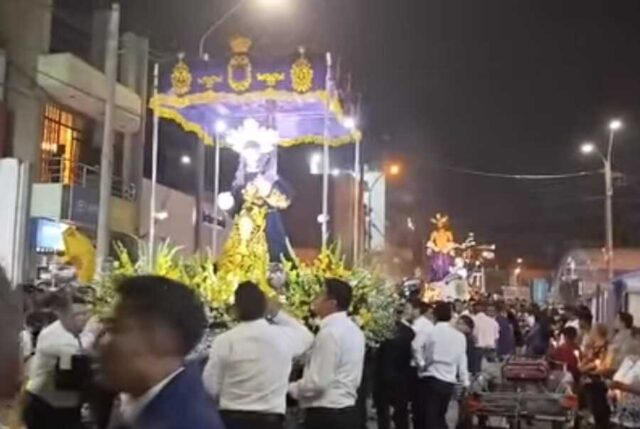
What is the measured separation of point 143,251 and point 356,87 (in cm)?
672

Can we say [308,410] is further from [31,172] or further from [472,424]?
[31,172]

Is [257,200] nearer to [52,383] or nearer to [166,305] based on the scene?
[52,383]

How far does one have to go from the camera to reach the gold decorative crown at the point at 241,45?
16.4m

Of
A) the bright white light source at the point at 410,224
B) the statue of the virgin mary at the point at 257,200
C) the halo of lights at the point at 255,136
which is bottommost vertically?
the statue of the virgin mary at the point at 257,200

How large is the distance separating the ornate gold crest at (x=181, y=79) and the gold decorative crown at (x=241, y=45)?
882 millimetres

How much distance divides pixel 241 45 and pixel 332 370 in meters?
10.1

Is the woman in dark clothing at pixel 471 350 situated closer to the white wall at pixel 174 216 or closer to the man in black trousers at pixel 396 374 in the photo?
the man in black trousers at pixel 396 374

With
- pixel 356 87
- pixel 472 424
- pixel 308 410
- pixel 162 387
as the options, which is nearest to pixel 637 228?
pixel 356 87

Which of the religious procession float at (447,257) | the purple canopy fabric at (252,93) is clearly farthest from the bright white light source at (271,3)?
the religious procession float at (447,257)

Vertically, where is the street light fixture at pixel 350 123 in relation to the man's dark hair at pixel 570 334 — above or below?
above

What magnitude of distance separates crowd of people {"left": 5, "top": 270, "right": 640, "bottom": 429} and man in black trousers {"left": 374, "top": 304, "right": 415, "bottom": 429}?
2cm

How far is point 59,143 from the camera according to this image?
25.3m

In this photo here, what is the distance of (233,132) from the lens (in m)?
17.5

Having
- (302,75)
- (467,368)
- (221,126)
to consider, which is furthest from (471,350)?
(221,126)
